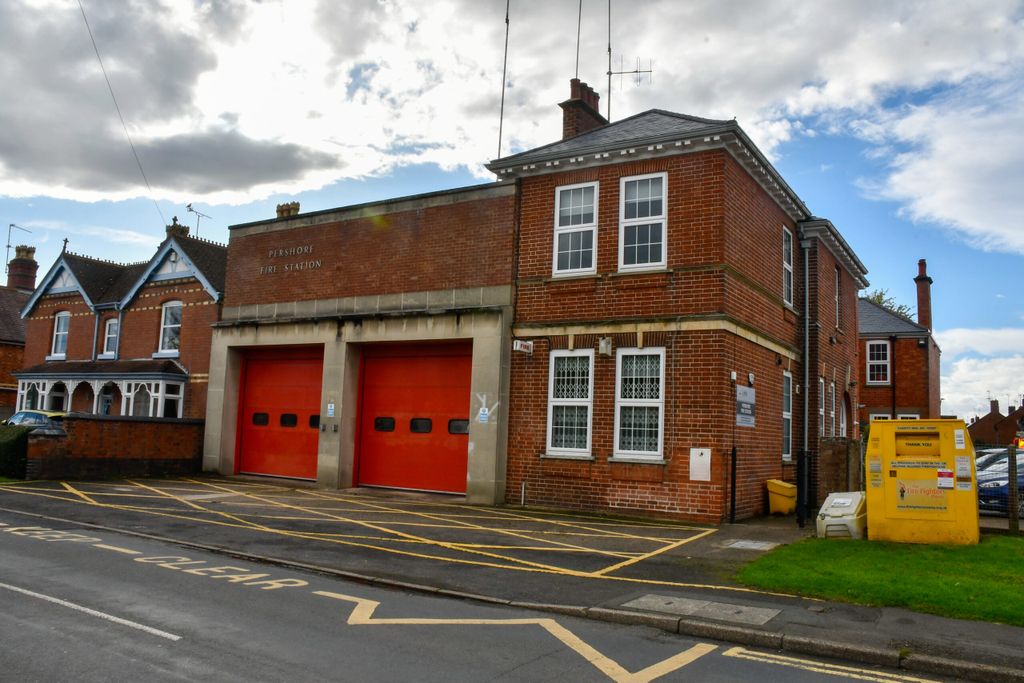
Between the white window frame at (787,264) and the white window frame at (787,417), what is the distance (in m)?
1.92

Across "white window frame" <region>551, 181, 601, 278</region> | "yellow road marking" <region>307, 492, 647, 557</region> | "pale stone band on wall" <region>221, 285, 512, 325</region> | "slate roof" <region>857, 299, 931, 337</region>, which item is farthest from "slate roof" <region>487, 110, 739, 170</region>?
"slate roof" <region>857, 299, 931, 337</region>

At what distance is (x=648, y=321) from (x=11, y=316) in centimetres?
3999

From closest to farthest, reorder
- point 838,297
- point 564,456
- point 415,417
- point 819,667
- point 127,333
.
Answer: point 819,667 < point 564,456 < point 415,417 < point 838,297 < point 127,333

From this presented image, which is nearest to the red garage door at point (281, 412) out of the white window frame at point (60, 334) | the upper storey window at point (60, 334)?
the white window frame at point (60, 334)

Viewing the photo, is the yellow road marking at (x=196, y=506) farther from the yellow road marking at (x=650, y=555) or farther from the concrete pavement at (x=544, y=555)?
the yellow road marking at (x=650, y=555)

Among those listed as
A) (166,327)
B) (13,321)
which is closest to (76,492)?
(166,327)

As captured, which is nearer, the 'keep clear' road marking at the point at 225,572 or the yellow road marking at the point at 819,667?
the yellow road marking at the point at 819,667

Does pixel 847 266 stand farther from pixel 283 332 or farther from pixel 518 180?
pixel 283 332

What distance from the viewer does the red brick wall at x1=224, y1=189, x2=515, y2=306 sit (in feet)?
59.4

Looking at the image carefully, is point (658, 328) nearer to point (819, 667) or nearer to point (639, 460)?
point (639, 460)

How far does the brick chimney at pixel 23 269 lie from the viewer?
45750 mm

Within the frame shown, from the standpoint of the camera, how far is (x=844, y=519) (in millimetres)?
12031

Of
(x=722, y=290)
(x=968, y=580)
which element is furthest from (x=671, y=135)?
(x=968, y=580)

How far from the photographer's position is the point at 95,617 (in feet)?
23.8
